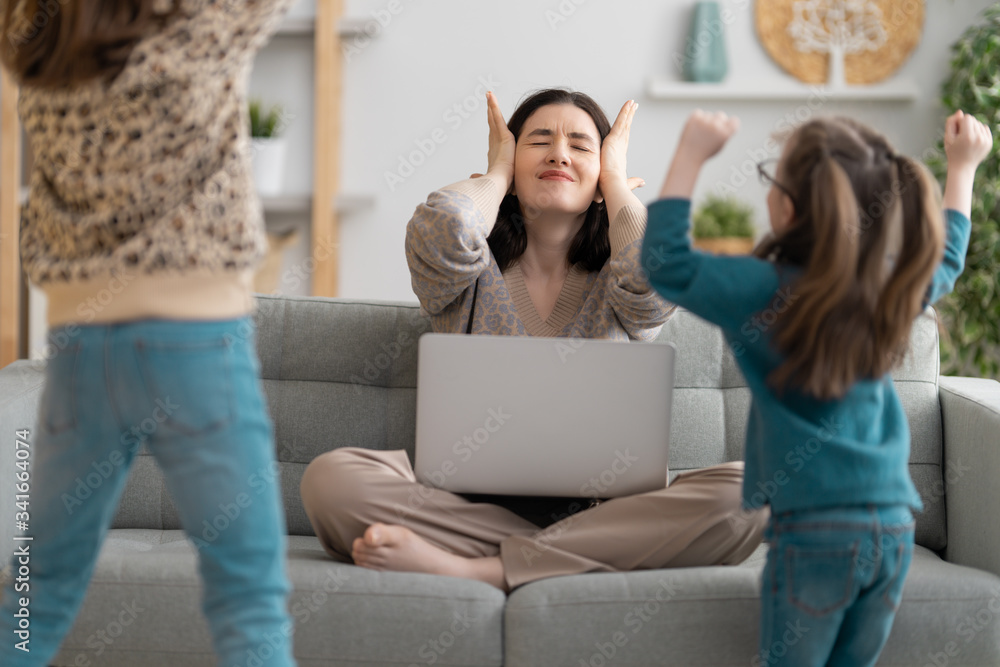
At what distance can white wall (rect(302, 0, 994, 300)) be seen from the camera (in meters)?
3.02

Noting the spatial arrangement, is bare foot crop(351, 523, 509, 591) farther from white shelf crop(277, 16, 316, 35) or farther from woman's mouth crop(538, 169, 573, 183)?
white shelf crop(277, 16, 316, 35)

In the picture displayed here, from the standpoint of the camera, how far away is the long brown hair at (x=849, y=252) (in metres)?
1.08

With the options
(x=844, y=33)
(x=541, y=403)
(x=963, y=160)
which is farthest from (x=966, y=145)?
(x=844, y=33)

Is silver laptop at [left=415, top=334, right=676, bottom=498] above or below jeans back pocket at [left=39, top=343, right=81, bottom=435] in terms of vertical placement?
below

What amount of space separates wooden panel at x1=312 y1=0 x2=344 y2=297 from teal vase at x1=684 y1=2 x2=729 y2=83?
112 cm

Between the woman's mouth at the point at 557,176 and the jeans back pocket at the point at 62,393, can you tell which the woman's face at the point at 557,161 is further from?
the jeans back pocket at the point at 62,393

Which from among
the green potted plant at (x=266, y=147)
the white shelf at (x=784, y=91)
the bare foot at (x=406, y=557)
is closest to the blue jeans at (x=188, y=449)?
the bare foot at (x=406, y=557)

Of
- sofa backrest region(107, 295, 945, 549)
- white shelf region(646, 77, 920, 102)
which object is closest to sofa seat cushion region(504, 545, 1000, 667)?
sofa backrest region(107, 295, 945, 549)

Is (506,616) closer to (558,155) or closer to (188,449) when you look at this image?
(188,449)

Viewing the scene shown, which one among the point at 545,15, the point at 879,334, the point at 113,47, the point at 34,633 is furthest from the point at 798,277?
the point at 545,15

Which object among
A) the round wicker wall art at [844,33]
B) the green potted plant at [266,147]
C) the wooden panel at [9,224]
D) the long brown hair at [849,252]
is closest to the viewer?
the long brown hair at [849,252]

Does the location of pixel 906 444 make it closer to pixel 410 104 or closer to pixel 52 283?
pixel 52 283

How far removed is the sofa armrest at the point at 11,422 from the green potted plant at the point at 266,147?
4.40 feet

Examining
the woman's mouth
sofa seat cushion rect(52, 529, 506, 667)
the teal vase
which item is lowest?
sofa seat cushion rect(52, 529, 506, 667)
